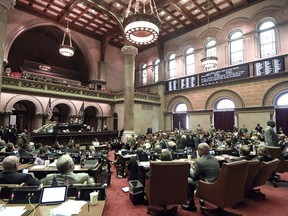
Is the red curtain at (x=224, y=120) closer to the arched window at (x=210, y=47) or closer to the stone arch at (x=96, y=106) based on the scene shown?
the arched window at (x=210, y=47)

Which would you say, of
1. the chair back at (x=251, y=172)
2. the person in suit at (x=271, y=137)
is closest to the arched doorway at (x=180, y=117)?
the person in suit at (x=271, y=137)

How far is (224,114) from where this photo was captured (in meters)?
13.8

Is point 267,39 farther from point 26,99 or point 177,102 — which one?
point 26,99

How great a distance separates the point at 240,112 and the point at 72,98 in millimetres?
12442

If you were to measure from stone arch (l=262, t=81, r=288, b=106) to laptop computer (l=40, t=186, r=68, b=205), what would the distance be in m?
13.1

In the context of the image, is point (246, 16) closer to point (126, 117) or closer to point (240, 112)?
point (240, 112)

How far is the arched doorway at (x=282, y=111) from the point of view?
11.2 metres

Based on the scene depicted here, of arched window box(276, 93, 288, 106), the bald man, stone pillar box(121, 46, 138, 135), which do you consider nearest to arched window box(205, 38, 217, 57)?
arched window box(276, 93, 288, 106)

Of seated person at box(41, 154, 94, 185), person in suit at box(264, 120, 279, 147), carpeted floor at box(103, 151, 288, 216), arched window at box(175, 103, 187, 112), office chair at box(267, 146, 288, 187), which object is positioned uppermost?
arched window at box(175, 103, 187, 112)

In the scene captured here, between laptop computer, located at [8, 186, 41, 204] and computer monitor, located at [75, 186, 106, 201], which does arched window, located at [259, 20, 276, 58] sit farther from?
laptop computer, located at [8, 186, 41, 204]

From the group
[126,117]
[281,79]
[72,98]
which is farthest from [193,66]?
[72,98]

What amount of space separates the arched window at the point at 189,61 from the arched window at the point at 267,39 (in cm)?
523

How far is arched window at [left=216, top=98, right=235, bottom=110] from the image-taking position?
13.7 m

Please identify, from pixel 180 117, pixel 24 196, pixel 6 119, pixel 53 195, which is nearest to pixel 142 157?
pixel 53 195
